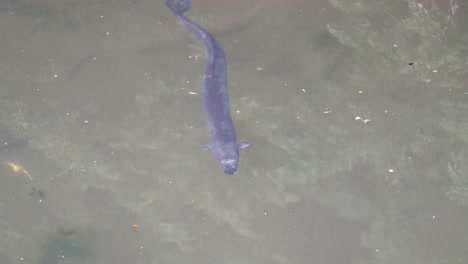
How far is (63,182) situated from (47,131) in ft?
2.17

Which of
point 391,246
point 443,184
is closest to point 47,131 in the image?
point 391,246

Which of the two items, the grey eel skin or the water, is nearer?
the grey eel skin

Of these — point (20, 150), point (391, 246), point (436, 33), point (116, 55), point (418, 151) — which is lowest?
point (391, 246)

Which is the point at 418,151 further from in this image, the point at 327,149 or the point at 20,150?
the point at 20,150

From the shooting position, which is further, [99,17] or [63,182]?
[99,17]

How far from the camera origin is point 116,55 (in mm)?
5793

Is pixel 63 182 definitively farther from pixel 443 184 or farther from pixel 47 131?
pixel 443 184

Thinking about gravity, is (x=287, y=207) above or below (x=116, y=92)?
below

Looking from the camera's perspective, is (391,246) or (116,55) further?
(116,55)

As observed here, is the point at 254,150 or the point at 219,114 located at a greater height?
the point at 219,114

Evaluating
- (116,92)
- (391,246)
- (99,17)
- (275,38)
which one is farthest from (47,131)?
(391,246)

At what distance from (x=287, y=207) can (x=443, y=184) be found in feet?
6.10

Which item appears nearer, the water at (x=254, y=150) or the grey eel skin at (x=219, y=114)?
the grey eel skin at (x=219, y=114)

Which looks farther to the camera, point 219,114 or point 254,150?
point 254,150
